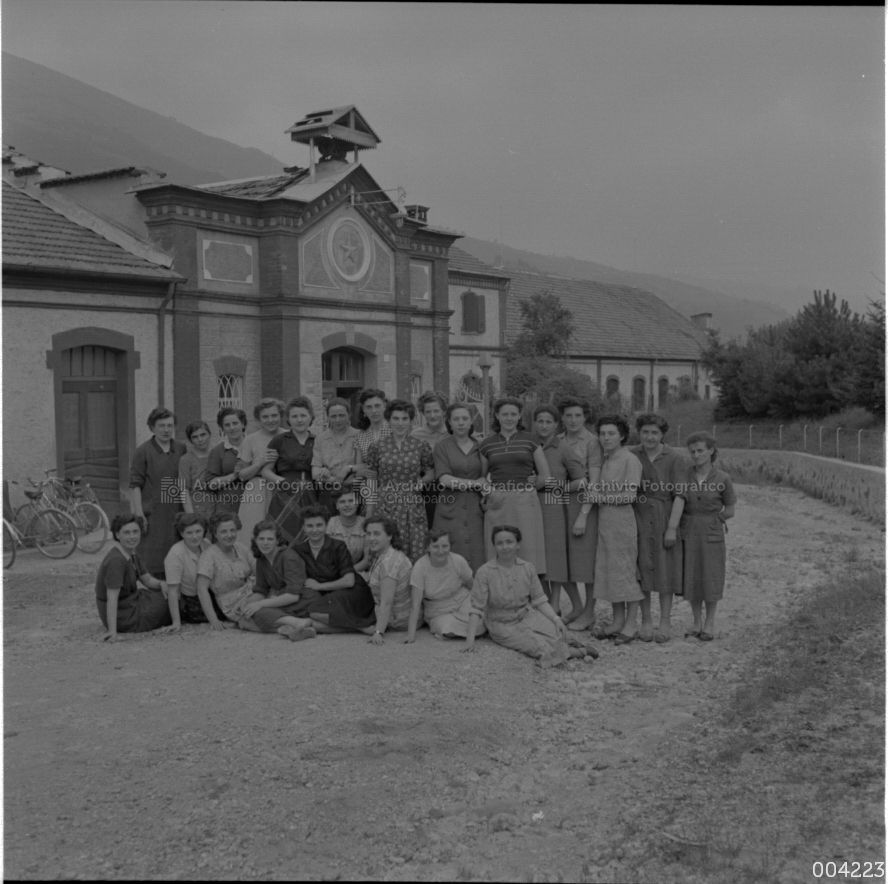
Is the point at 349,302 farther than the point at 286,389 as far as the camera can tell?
Yes

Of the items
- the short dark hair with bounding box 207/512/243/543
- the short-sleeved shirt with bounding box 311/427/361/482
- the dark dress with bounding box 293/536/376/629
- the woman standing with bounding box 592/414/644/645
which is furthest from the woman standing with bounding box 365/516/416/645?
the woman standing with bounding box 592/414/644/645

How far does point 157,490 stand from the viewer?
848 centimetres

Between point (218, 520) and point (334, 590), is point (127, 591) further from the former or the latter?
point (334, 590)

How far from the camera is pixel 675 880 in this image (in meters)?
4.25

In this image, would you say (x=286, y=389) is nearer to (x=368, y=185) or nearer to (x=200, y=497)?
(x=368, y=185)

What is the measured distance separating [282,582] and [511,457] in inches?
81.2

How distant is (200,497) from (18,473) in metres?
6.27

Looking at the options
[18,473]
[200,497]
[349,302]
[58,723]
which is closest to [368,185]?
[349,302]

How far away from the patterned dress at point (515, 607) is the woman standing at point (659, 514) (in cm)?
110

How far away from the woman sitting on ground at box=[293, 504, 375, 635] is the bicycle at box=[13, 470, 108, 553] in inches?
218

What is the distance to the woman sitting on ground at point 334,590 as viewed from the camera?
305 inches

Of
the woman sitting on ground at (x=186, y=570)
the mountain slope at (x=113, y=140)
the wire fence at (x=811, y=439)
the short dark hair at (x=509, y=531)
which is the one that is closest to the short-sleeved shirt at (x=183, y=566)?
the woman sitting on ground at (x=186, y=570)

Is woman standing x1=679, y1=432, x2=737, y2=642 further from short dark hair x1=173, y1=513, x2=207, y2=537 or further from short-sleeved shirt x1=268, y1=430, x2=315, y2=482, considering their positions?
short dark hair x1=173, y1=513, x2=207, y2=537

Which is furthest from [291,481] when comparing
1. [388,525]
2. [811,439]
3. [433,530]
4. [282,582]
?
[811,439]
